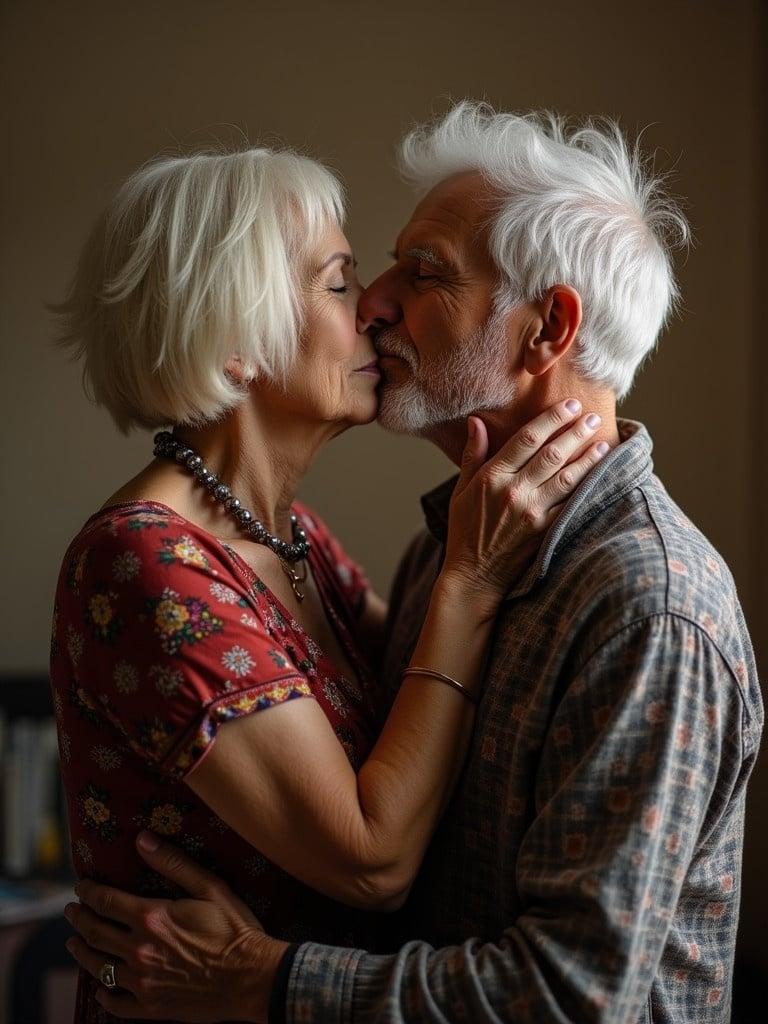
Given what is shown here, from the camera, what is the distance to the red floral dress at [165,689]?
118 cm

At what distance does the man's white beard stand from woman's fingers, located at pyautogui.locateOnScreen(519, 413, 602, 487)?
0.14 meters

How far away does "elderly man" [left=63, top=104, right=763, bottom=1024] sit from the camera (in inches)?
43.5

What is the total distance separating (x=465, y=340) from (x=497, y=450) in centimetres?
18

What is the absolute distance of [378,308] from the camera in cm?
162

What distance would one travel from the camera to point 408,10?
9.15 feet

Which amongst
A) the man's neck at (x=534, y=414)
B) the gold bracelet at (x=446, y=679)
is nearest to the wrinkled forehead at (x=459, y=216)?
the man's neck at (x=534, y=414)

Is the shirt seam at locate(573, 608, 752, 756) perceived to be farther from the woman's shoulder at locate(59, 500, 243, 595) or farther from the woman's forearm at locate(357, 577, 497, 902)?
the woman's shoulder at locate(59, 500, 243, 595)

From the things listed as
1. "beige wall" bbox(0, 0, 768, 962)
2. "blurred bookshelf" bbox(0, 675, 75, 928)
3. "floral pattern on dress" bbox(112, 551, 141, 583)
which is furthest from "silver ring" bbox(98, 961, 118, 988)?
"beige wall" bbox(0, 0, 768, 962)

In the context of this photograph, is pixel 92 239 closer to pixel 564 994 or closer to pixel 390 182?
pixel 564 994

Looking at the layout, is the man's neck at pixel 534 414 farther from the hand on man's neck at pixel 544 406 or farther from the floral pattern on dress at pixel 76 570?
the floral pattern on dress at pixel 76 570

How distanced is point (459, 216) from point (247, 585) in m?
0.67

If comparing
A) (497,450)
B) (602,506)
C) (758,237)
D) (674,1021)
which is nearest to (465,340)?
(497,450)

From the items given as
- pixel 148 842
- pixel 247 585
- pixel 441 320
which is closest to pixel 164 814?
pixel 148 842

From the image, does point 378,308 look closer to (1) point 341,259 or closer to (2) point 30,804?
(1) point 341,259
